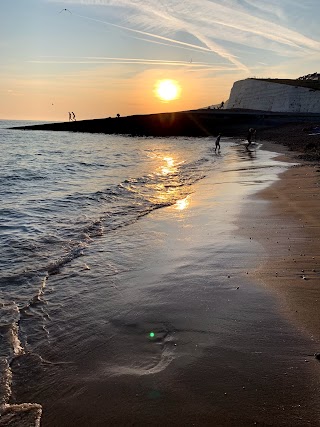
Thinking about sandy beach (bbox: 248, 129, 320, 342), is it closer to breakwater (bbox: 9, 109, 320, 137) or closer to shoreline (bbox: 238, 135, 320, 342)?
shoreline (bbox: 238, 135, 320, 342)

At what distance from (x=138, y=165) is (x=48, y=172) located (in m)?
7.09

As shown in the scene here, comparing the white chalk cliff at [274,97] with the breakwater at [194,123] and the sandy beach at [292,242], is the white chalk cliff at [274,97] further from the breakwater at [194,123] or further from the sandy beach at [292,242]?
the sandy beach at [292,242]

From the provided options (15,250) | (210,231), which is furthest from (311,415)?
(15,250)

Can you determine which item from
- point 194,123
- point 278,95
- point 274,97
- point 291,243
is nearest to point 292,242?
point 291,243

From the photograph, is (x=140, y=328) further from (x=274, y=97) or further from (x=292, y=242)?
(x=274, y=97)

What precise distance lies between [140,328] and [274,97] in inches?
3724

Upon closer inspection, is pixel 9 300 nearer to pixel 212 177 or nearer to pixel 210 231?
pixel 210 231

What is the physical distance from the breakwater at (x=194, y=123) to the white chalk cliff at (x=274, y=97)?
954cm

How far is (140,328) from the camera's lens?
5074 mm

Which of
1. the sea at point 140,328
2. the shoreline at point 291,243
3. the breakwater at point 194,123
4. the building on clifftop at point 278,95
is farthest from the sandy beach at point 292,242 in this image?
the building on clifftop at point 278,95

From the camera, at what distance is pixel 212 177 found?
2012cm

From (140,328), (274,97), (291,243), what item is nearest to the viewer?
(140,328)

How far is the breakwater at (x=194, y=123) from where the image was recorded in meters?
67.1

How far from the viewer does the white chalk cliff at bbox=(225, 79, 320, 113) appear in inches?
3174
